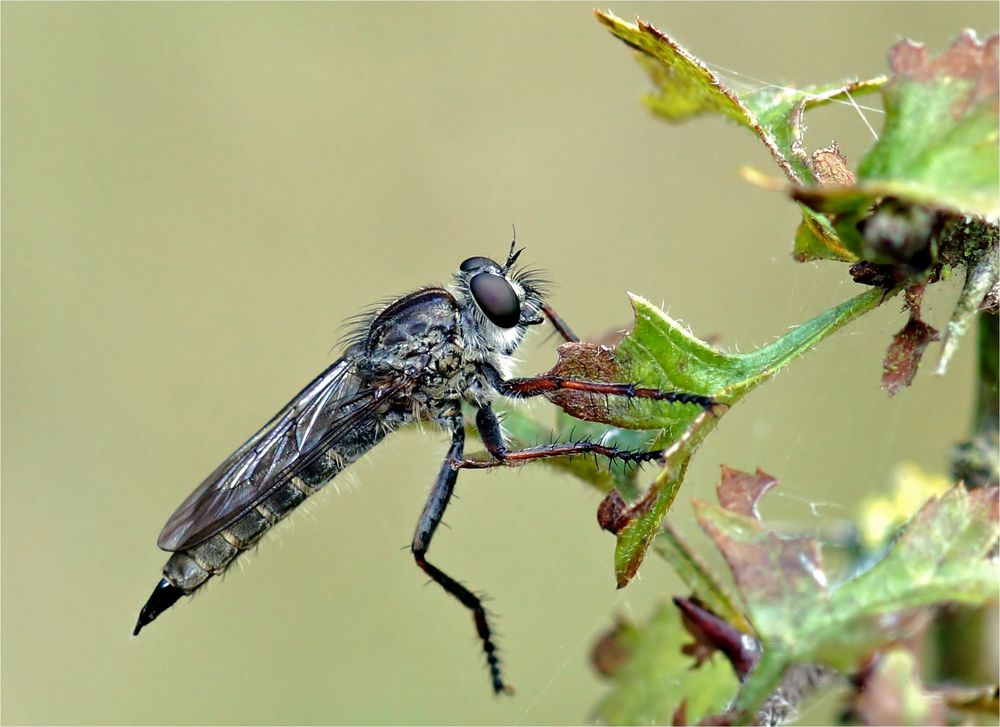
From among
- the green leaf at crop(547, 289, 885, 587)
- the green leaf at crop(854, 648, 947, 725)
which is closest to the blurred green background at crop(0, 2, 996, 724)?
the green leaf at crop(547, 289, 885, 587)

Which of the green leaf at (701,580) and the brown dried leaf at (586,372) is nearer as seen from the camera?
the green leaf at (701,580)

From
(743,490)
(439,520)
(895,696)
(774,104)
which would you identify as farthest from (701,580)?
(439,520)

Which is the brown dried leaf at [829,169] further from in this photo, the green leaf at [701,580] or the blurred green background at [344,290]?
the blurred green background at [344,290]

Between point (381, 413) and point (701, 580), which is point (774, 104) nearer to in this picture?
point (701, 580)

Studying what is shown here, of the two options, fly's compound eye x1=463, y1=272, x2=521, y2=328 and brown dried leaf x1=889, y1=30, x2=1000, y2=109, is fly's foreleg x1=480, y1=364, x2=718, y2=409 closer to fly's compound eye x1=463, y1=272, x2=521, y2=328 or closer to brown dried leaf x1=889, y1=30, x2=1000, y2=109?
fly's compound eye x1=463, y1=272, x2=521, y2=328

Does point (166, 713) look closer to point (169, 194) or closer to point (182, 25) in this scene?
point (169, 194)

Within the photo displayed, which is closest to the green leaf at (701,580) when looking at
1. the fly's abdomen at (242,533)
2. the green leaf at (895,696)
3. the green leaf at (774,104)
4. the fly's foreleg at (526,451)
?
the fly's foreleg at (526,451)
